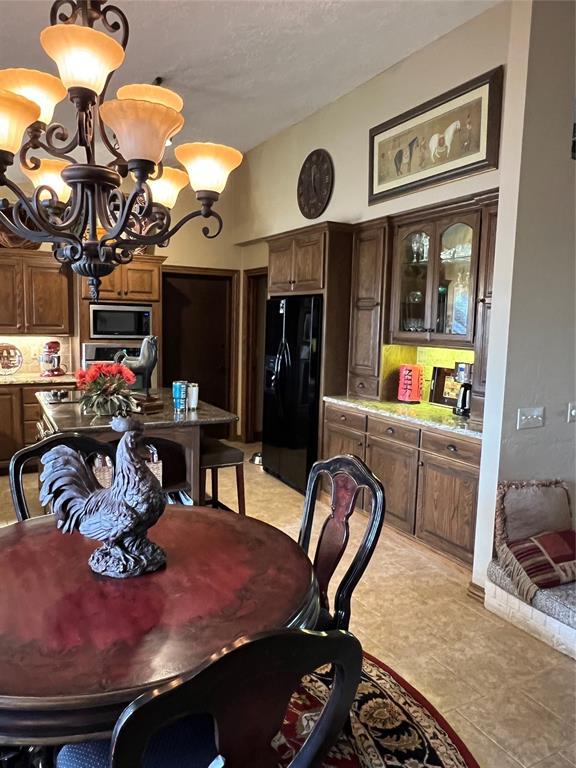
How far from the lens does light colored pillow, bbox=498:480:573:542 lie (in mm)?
2980

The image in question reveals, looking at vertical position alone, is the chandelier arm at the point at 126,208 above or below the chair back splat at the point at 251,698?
above

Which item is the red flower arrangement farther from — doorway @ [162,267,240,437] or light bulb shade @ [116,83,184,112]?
doorway @ [162,267,240,437]

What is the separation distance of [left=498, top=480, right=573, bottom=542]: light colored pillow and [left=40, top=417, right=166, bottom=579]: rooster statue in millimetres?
2094

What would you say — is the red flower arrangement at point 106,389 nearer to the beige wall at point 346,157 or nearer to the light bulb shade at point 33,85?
the light bulb shade at point 33,85

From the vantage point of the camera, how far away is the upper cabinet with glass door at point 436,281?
3.55 m

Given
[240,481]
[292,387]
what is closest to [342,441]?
[292,387]

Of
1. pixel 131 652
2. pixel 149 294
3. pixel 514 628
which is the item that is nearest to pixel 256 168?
pixel 149 294

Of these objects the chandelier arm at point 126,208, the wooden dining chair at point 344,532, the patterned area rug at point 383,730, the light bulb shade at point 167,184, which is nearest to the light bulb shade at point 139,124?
the chandelier arm at point 126,208

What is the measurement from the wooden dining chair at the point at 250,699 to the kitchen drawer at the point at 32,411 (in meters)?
4.93

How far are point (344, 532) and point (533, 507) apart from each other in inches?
65.2

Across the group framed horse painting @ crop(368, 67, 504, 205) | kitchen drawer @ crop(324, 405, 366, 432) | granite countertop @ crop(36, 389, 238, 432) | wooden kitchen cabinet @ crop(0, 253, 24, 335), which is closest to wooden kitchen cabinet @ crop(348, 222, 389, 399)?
kitchen drawer @ crop(324, 405, 366, 432)

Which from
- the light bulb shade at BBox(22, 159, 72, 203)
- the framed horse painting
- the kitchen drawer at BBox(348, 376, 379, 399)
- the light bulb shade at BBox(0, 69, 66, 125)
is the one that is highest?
the framed horse painting

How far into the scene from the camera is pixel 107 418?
3.37m

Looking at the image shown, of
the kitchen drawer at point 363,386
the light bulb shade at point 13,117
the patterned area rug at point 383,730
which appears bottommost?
the patterned area rug at point 383,730
